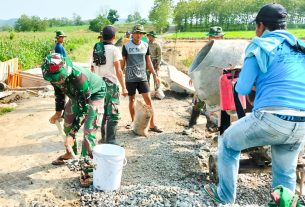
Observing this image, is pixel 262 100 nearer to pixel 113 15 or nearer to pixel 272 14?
pixel 272 14

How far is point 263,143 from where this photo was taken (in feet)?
11.0

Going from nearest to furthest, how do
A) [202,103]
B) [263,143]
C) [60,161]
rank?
[263,143] < [60,161] < [202,103]

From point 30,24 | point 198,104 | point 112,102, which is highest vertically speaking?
point 30,24

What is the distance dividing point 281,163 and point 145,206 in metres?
1.52

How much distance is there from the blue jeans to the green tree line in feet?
244

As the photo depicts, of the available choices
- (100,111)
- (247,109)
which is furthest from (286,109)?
(100,111)

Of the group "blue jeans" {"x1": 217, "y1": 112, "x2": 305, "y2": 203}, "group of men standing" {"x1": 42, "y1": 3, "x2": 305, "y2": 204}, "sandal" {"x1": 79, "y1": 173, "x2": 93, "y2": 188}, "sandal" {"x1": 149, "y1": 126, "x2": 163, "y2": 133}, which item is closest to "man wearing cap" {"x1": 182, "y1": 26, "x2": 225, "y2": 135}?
"sandal" {"x1": 149, "y1": 126, "x2": 163, "y2": 133}

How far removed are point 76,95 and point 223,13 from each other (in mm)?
82174

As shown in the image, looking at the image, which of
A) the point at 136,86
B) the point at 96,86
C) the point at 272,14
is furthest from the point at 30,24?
the point at 272,14

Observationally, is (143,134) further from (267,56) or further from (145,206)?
(267,56)

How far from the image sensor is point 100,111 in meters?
4.65

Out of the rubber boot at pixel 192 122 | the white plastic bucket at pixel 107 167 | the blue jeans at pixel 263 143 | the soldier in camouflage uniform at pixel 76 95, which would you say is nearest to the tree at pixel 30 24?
the rubber boot at pixel 192 122

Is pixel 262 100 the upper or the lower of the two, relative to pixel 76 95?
upper

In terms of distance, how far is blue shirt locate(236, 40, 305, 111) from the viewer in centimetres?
309
